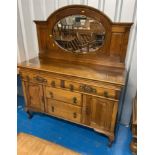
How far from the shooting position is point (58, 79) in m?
1.62

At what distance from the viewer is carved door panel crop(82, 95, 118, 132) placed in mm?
1510

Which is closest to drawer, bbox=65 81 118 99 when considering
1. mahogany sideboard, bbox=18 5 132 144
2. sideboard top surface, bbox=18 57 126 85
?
mahogany sideboard, bbox=18 5 132 144

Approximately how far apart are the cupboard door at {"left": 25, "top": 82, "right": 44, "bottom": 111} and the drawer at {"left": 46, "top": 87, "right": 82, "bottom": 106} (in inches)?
5.0

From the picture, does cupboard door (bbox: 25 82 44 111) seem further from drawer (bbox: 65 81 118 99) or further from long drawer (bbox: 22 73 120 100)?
drawer (bbox: 65 81 118 99)

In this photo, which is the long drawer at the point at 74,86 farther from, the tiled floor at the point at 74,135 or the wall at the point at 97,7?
the tiled floor at the point at 74,135

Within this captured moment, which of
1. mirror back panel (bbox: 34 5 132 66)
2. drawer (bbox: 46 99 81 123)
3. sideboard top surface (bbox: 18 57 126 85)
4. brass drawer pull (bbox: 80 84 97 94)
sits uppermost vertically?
mirror back panel (bbox: 34 5 132 66)

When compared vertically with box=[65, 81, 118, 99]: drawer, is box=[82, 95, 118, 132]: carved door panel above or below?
below

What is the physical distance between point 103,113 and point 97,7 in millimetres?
1199

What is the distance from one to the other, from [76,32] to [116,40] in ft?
1.62

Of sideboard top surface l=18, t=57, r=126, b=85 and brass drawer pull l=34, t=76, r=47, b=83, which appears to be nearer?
sideboard top surface l=18, t=57, r=126, b=85

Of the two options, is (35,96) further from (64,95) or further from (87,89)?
(87,89)

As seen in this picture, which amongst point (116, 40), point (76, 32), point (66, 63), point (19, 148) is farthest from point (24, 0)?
point (19, 148)
